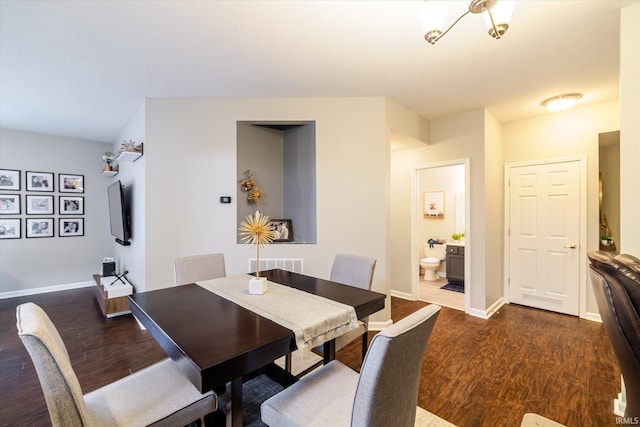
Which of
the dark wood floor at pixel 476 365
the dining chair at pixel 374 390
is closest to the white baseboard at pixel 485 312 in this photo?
the dark wood floor at pixel 476 365

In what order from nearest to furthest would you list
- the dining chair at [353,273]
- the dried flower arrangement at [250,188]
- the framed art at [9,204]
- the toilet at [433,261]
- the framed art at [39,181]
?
the dining chair at [353,273]
the dried flower arrangement at [250,188]
the framed art at [9,204]
the framed art at [39,181]
the toilet at [433,261]

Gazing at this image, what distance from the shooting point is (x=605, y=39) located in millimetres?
2125

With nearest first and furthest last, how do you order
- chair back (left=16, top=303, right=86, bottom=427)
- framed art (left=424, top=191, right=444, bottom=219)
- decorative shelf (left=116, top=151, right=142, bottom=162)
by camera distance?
1. chair back (left=16, top=303, right=86, bottom=427)
2. decorative shelf (left=116, top=151, right=142, bottom=162)
3. framed art (left=424, top=191, right=444, bottom=219)

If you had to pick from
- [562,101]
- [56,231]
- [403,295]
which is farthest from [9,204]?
[562,101]

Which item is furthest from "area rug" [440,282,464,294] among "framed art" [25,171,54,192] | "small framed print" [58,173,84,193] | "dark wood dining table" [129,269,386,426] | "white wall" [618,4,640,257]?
"framed art" [25,171,54,192]

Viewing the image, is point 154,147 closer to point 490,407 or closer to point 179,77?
point 179,77

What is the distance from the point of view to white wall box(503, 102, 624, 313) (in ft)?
11.1

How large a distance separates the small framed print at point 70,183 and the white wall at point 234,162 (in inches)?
116

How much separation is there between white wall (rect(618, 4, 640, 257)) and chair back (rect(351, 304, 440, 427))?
1650 millimetres

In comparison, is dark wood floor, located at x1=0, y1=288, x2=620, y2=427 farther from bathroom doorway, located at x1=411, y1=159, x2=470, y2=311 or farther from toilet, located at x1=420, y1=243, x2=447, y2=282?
toilet, located at x1=420, y1=243, x2=447, y2=282

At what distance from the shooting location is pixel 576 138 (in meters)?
3.52

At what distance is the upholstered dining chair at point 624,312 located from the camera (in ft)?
3.08

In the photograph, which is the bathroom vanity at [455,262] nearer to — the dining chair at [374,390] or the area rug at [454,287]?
the area rug at [454,287]

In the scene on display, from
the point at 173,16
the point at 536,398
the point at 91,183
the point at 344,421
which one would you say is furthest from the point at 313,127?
the point at 91,183
